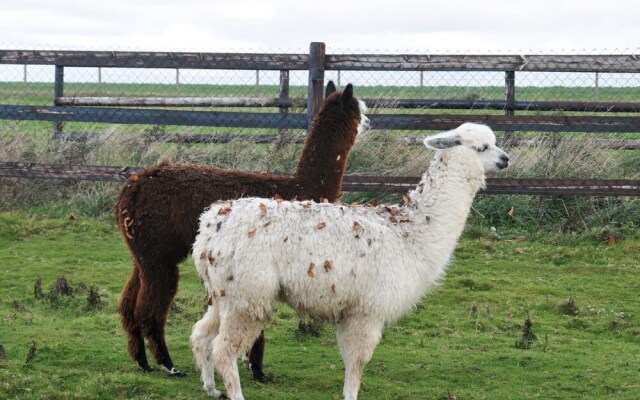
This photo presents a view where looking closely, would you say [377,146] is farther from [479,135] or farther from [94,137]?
[479,135]

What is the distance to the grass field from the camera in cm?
646

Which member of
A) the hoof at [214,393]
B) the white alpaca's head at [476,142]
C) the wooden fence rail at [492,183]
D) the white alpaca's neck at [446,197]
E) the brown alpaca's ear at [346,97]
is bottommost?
the hoof at [214,393]

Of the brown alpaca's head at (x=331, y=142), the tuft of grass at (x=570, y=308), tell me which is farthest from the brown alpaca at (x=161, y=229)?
the tuft of grass at (x=570, y=308)

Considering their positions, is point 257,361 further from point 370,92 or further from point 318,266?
point 370,92

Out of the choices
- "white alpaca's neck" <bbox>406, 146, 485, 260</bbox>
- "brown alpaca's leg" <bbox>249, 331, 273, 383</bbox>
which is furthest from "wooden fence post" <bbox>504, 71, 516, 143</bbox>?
"brown alpaca's leg" <bbox>249, 331, 273, 383</bbox>

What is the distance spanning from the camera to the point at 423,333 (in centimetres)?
783

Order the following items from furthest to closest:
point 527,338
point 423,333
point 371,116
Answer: point 371,116 < point 423,333 < point 527,338

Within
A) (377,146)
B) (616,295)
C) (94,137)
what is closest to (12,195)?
(94,137)

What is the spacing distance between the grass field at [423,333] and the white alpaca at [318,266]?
60cm

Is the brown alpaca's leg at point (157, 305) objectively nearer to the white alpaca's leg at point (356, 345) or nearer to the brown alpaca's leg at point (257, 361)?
the brown alpaca's leg at point (257, 361)

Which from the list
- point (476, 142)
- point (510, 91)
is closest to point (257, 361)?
point (476, 142)

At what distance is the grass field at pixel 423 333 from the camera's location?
6457 mm

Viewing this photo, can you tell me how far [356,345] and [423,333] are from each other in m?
2.02

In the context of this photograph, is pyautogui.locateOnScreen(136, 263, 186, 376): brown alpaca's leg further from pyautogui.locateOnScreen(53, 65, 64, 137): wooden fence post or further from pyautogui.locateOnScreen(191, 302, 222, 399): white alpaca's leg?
pyautogui.locateOnScreen(53, 65, 64, 137): wooden fence post
